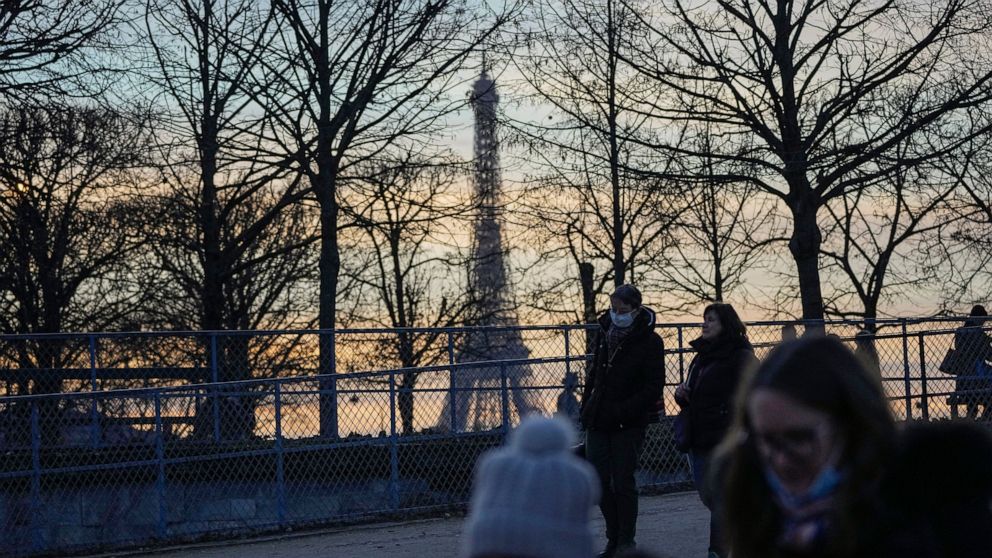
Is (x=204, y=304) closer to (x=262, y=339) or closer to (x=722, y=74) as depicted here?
(x=262, y=339)

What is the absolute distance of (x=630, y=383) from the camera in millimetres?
8516

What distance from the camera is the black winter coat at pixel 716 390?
7637 mm

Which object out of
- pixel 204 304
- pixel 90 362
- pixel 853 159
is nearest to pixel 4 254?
pixel 204 304

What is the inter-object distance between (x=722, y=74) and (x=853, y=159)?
1899 mm

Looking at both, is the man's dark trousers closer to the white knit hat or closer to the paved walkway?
the paved walkway

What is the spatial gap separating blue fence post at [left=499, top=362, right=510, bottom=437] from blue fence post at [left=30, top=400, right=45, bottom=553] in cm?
398

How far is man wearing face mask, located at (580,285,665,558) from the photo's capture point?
852 cm

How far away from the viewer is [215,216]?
21.4m

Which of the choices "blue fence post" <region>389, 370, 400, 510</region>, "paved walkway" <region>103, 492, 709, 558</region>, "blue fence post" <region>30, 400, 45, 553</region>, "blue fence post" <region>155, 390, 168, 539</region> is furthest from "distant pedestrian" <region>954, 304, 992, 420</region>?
"blue fence post" <region>30, 400, 45, 553</region>

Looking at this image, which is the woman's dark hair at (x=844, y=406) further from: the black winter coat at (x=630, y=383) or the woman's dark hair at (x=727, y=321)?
the black winter coat at (x=630, y=383)

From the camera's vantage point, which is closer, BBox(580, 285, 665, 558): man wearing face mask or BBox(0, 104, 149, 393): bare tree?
BBox(580, 285, 665, 558): man wearing face mask

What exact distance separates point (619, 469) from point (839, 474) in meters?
6.42

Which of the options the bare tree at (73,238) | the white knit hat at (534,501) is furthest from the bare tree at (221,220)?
the white knit hat at (534,501)

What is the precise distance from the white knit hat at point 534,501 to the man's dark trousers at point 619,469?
5.96 metres
